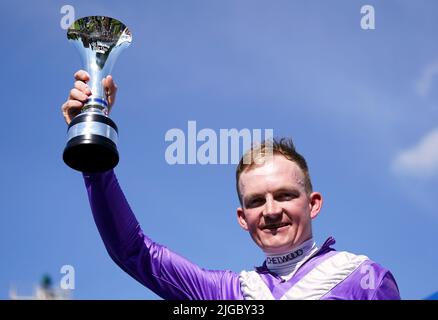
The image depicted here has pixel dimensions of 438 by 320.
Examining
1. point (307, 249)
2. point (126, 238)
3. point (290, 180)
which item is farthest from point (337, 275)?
point (126, 238)

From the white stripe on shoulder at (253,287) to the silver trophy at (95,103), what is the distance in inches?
45.0

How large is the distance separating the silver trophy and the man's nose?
3.13 feet

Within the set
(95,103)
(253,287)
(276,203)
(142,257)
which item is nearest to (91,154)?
(95,103)

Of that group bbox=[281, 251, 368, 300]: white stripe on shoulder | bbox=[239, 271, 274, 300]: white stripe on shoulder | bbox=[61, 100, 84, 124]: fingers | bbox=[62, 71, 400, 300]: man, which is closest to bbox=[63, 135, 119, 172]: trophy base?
bbox=[62, 71, 400, 300]: man

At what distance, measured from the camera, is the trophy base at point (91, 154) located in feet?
11.4

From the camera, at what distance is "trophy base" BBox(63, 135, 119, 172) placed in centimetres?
348

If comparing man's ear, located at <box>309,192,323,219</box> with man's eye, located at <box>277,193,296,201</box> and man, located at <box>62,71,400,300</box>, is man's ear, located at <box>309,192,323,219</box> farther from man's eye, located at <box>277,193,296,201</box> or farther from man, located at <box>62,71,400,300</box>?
man's eye, located at <box>277,193,296,201</box>

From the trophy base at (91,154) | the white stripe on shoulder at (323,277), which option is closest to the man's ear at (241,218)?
the white stripe on shoulder at (323,277)
